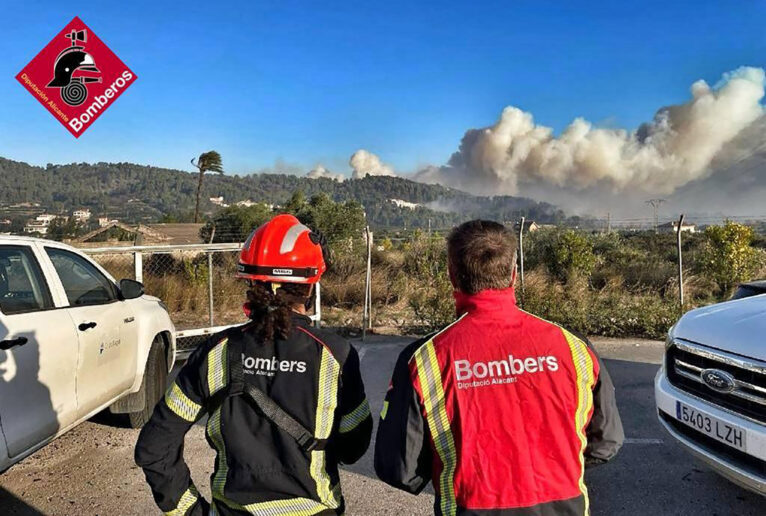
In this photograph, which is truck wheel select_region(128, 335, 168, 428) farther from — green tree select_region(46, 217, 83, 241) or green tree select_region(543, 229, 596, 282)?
green tree select_region(543, 229, 596, 282)

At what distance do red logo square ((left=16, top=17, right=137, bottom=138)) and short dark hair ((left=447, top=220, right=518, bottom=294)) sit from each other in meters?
8.16

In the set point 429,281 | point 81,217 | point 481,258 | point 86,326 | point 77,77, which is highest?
point 77,77

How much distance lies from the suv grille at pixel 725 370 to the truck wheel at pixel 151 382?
13.0 feet

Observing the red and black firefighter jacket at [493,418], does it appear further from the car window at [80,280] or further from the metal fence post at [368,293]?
the metal fence post at [368,293]

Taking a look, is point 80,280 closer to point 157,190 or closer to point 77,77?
point 77,77

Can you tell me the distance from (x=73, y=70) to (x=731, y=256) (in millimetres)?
13164

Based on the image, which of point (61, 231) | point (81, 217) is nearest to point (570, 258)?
point (61, 231)

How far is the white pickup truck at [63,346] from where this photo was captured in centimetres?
278

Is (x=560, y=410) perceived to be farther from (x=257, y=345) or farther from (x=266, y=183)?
(x=266, y=183)

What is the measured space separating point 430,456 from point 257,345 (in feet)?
1.93

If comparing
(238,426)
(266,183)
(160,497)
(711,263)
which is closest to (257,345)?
(238,426)

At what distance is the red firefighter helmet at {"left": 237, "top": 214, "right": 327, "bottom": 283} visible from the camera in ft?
5.25

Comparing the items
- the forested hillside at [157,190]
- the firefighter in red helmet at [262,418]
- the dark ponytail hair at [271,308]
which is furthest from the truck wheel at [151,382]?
the forested hillside at [157,190]

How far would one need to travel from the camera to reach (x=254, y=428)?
57.8 inches
